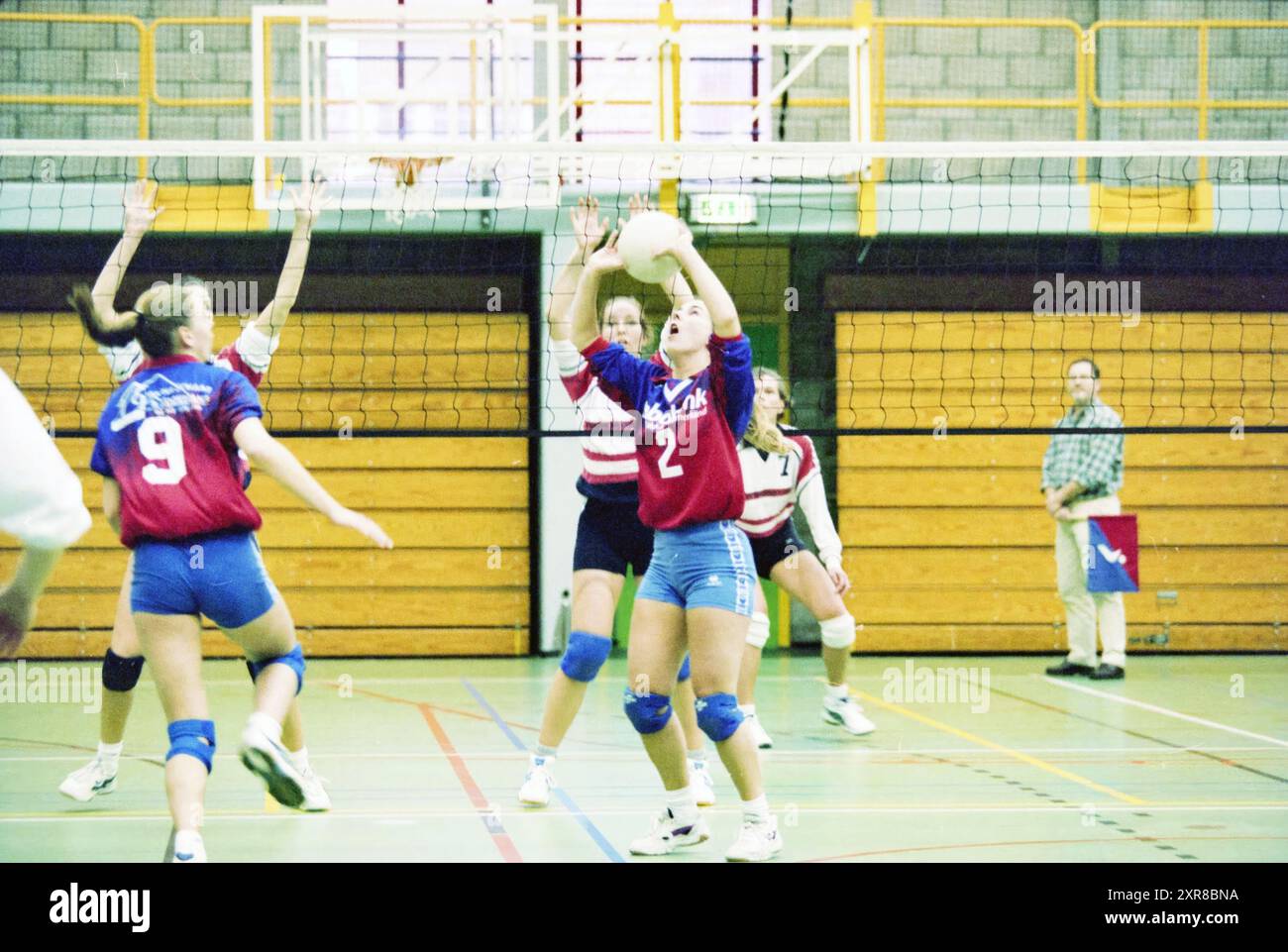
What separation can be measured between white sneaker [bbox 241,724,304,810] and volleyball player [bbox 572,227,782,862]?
3.51 feet

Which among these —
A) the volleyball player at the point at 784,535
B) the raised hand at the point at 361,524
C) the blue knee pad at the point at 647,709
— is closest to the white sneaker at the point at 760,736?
the volleyball player at the point at 784,535

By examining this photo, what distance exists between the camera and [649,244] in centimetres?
466

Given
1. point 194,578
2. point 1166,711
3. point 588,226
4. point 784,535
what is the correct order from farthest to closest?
point 1166,711
point 784,535
point 588,226
point 194,578

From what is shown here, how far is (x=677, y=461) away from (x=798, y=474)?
9.28 feet

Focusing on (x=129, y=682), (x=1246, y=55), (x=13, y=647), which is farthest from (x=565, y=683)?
(x=1246, y=55)

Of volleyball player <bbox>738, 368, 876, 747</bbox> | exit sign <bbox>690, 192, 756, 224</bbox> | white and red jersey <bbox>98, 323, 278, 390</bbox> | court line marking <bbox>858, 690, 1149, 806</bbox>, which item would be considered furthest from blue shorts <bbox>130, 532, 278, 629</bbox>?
exit sign <bbox>690, 192, 756, 224</bbox>

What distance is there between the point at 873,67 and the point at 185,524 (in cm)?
991

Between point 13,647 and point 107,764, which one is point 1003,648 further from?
point 13,647

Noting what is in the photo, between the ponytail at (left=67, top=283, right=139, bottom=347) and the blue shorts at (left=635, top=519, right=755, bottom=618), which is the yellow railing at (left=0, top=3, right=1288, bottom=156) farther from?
the ponytail at (left=67, top=283, right=139, bottom=347)

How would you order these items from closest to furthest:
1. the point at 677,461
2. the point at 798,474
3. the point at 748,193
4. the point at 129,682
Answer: the point at 677,461, the point at 129,682, the point at 798,474, the point at 748,193

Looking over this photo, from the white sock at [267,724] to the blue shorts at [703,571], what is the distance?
1.16 m

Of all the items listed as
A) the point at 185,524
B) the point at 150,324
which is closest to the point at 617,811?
the point at 185,524

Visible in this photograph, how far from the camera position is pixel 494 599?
12.6 metres

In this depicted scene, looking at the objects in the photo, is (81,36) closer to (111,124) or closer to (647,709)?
(111,124)
